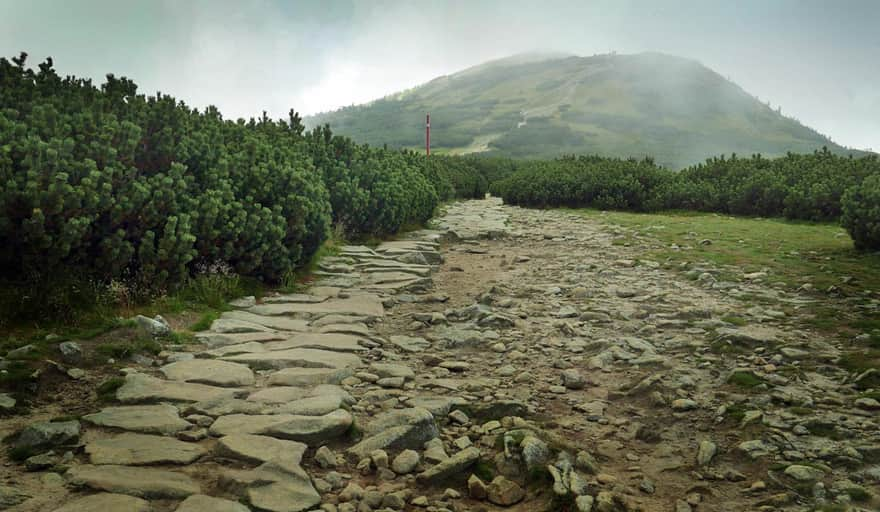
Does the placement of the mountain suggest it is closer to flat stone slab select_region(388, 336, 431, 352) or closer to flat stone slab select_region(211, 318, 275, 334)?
flat stone slab select_region(388, 336, 431, 352)

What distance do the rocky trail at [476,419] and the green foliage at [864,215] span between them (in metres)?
3.46

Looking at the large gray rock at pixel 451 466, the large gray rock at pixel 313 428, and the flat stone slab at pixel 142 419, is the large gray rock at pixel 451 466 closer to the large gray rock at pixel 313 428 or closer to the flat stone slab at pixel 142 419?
the large gray rock at pixel 313 428

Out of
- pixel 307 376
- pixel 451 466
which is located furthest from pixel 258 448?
pixel 307 376

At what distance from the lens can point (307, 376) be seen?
4777 mm

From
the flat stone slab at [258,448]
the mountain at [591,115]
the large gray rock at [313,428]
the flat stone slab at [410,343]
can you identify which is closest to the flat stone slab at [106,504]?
the flat stone slab at [258,448]

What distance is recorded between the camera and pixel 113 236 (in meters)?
5.74

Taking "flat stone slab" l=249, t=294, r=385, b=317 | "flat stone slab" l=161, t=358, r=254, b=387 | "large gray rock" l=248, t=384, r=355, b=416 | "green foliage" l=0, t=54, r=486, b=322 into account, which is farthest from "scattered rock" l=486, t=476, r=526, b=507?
"green foliage" l=0, t=54, r=486, b=322

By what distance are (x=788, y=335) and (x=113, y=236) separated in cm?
614

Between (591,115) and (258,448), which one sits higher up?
(591,115)

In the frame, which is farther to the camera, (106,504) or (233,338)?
(233,338)

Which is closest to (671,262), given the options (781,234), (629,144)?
(781,234)

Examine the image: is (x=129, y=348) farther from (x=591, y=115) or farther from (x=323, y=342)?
(x=591, y=115)

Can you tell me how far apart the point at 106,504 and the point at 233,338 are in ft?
9.54

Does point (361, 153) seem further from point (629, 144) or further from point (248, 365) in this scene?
point (629, 144)
